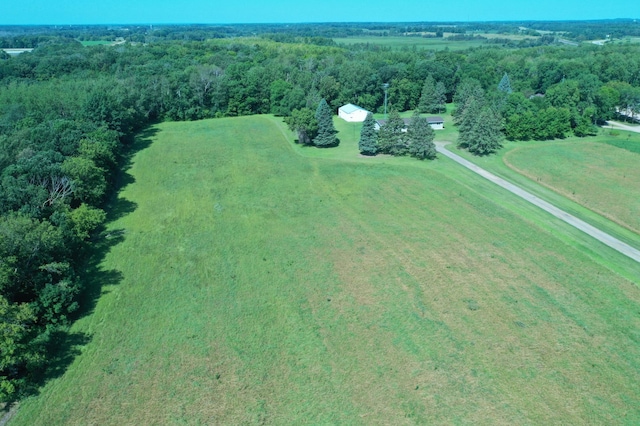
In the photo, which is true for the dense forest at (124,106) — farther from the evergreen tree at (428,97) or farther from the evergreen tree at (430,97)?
the evergreen tree at (430,97)

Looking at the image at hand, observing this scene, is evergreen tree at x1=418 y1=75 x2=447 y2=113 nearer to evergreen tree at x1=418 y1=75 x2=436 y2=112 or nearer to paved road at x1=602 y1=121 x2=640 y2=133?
evergreen tree at x1=418 y1=75 x2=436 y2=112

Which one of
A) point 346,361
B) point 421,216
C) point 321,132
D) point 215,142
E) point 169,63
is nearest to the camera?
point 346,361

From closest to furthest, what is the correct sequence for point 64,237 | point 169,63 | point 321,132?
point 64,237 → point 321,132 → point 169,63

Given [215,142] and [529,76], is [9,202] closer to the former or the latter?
[215,142]

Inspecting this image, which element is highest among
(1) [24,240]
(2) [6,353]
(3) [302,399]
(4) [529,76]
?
(4) [529,76]

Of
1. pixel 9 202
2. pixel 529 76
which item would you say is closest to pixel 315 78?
pixel 529 76

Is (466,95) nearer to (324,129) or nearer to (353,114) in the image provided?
(353,114)

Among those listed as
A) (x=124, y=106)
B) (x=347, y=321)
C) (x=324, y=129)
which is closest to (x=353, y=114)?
(x=324, y=129)

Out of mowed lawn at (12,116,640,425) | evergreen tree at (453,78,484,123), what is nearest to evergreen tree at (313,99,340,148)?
mowed lawn at (12,116,640,425)
